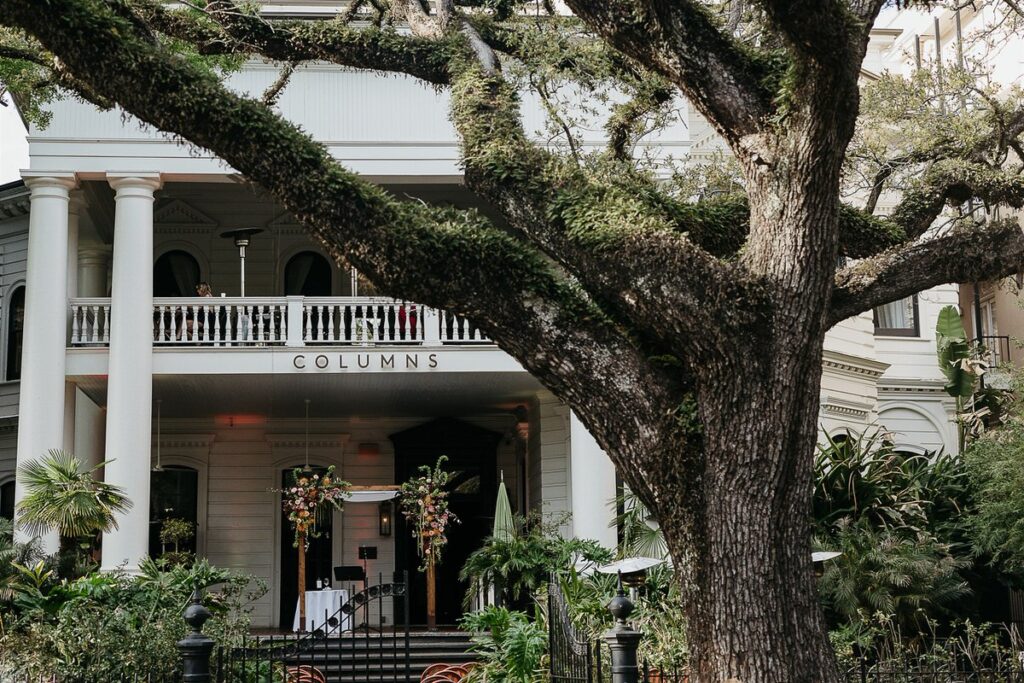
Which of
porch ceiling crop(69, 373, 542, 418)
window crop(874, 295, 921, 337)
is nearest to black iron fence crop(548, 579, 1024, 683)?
porch ceiling crop(69, 373, 542, 418)

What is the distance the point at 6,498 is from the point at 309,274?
6971 mm

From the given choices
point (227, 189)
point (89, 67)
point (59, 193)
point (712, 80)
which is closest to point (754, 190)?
point (712, 80)

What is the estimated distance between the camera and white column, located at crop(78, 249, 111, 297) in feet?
66.8

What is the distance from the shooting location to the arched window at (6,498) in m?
22.5

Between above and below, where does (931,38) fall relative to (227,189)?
above

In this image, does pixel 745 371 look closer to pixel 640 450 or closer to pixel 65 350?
pixel 640 450

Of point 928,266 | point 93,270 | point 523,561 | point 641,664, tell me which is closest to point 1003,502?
point 523,561

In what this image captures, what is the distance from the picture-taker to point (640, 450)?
6660 mm

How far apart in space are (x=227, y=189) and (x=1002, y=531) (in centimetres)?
1329

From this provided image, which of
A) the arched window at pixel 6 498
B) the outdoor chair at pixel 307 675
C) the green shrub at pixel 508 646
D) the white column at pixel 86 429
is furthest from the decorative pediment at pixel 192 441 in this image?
the green shrub at pixel 508 646

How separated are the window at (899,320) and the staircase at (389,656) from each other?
37.0 feet

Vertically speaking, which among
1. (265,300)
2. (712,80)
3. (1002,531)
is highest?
(265,300)

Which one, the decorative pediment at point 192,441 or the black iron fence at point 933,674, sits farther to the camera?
the decorative pediment at point 192,441

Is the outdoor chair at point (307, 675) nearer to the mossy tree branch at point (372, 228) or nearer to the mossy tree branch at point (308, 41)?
the mossy tree branch at point (308, 41)
